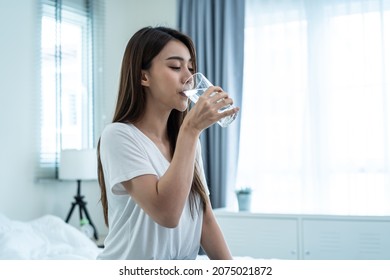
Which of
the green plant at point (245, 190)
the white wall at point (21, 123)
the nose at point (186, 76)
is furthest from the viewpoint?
the green plant at point (245, 190)

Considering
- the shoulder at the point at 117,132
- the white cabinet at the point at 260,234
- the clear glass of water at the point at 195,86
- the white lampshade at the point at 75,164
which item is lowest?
the white cabinet at the point at 260,234

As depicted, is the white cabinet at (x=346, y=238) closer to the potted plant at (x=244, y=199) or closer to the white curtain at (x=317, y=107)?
the white curtain at (x=317, y=107)

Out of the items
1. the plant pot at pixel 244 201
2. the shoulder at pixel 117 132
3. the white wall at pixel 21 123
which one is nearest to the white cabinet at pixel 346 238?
the plant pot at pixel 244 201

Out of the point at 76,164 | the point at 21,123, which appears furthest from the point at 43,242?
the point at 21,123

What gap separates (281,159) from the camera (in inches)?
133

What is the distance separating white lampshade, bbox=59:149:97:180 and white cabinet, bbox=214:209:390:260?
85 centimetres

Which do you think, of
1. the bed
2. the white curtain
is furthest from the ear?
the white curtain

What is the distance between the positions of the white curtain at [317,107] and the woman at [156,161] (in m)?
2.18

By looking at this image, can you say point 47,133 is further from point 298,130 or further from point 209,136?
point 298,130

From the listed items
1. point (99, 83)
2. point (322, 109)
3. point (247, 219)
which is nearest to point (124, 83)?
point (247, 219)

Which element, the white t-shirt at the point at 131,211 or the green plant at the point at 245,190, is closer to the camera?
the white t-shirt at the point at 131,211

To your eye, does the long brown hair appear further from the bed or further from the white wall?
the white wall

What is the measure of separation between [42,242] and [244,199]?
1.30 m

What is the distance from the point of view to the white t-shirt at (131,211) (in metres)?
1.00
